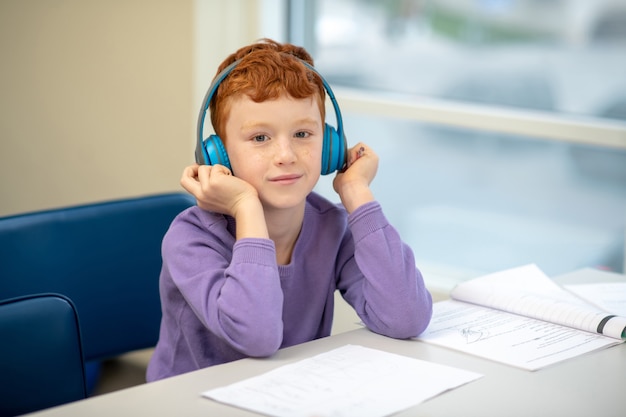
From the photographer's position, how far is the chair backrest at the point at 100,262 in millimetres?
1707

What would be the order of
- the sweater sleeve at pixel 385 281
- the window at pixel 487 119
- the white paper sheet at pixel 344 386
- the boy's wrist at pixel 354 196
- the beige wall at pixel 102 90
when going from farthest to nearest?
the beige wall at pixel 102 90
the window at pixel 487 119
the boy's wrist at pixel 354 196
the sweater sleeve at pixel 385 281
the white paper sheet at pixel 344 386

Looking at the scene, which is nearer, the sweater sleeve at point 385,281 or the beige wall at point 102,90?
the sweater sleeve at point 385,281

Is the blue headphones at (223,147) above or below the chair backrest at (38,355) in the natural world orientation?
above

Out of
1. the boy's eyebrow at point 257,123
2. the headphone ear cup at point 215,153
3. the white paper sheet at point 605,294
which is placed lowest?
the white paper sheet at point 605,294

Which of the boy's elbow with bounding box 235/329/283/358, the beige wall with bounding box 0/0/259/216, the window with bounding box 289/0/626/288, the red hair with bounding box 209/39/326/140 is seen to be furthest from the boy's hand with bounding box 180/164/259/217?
the beige wall with bounding box 0/0/259/216

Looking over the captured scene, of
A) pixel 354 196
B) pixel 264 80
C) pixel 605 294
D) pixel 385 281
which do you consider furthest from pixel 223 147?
pixel 605 294

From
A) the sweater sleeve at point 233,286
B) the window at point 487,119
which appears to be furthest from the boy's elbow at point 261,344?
the window at point 487,119

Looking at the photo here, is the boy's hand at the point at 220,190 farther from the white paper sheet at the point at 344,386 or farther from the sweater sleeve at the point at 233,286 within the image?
the white paper sheet at the point at 344,386

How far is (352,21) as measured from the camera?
9.25ft

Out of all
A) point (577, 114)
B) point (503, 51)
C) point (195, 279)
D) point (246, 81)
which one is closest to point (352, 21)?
point (503, 51)

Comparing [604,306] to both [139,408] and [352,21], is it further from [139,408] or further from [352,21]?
[352,21]

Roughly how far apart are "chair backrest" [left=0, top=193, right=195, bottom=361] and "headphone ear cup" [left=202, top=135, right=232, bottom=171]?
44 centimetres

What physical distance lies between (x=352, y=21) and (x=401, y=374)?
1.78 metres

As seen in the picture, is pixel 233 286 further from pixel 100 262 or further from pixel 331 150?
pixel 100 262
